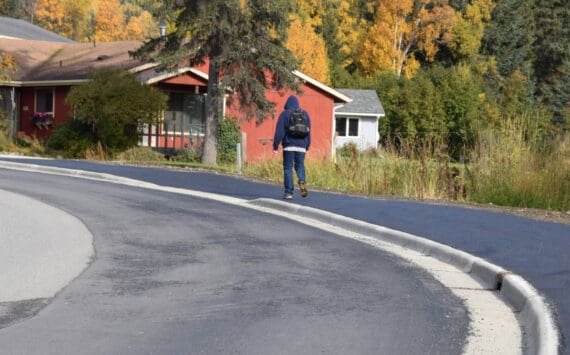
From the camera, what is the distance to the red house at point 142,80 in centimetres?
3931

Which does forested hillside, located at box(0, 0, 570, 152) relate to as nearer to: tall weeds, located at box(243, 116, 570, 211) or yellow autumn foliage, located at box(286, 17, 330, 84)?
yellow autumn foliage, located at box(286, 17, 330, 84)

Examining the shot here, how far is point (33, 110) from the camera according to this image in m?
42.4

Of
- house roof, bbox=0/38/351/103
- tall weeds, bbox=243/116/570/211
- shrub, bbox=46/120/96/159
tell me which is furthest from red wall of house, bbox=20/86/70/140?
tall weeds, bbox=243/116/570/211

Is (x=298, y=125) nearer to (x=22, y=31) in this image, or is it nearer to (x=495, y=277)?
(x=495, y=277)

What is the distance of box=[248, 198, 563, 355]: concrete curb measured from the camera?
7.27 meters

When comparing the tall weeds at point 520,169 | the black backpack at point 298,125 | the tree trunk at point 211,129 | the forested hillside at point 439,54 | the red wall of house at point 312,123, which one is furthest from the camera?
the forested hillside at point 439,54

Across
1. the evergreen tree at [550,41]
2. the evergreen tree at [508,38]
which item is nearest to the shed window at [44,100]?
the evergreen tree at [508,38]

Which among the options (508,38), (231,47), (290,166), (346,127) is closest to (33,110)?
(231,47)

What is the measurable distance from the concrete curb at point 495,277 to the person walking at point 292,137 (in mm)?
1164

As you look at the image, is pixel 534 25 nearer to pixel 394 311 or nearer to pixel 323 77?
pixel 323 77

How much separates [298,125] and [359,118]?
132 feet

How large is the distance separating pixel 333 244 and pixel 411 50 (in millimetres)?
63840

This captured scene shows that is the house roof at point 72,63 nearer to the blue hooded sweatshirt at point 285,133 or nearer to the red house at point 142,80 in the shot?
the red house at point 142,80

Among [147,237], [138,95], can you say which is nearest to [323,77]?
[138,95]
